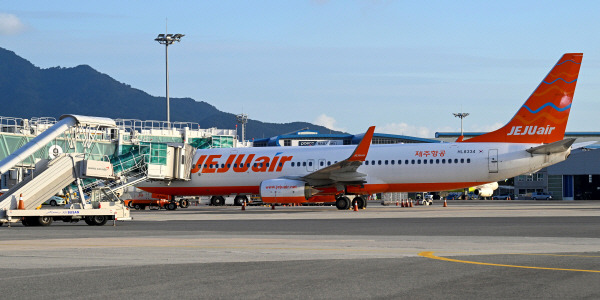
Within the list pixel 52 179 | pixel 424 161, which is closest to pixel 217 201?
pixel 424 161

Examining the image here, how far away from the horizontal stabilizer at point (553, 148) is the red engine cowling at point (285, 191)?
12.6 metres

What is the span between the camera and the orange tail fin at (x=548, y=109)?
41.4 metres

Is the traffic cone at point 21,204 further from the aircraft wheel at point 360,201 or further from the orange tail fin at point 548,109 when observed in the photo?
the orange tail fin at point 548,109

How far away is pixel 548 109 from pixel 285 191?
50.0 feet

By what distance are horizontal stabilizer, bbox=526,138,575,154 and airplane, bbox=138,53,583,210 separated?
0.03ft

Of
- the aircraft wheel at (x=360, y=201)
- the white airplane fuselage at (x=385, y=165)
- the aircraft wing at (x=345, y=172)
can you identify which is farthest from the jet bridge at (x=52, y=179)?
the aircraft wheel at (x=360, y=201)

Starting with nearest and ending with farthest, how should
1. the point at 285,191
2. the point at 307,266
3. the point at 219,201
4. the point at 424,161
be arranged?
1. the point at 307,266
2. the point at 285,191
3. the point at 424,161
4. the point at 219,201

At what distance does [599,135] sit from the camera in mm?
139375

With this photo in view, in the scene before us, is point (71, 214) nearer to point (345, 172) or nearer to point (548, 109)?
point (345, 172)

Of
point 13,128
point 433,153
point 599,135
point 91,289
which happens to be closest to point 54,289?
point 91,289

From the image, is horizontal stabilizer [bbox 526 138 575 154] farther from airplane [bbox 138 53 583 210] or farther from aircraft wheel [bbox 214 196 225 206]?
aircraft wheel [bbox 214 196 225 206]

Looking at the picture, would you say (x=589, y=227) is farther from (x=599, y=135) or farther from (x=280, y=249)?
(x=599, y=135)

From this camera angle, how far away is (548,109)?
42031mm

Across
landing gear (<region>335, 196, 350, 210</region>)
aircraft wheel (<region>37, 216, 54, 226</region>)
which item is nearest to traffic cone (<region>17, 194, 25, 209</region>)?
aircraft wheel (<region>37, 216, 54, 226</region>)
